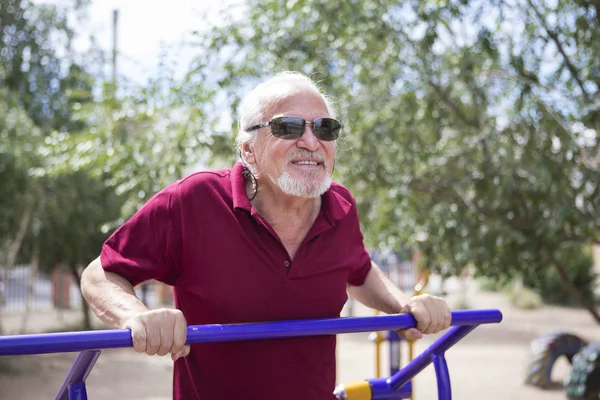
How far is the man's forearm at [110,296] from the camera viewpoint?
1.67m

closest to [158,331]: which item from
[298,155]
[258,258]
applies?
[258,258]

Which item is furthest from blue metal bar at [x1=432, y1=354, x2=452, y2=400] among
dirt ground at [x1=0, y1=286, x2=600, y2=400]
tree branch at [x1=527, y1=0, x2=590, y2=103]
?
dirt ground at [x1=0, y1=286, x2=600, y2=400]

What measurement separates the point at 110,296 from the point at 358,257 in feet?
2.49

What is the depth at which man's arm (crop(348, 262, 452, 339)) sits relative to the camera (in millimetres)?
1875

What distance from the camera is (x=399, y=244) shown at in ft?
19.6

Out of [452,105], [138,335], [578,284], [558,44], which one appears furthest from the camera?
[578,284]

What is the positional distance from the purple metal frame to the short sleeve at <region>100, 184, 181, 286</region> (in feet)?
0.82

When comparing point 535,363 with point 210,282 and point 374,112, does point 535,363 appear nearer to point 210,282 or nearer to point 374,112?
point 374,112

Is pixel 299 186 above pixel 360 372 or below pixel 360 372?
above

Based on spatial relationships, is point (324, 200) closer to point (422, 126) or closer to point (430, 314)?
point (430, 314)

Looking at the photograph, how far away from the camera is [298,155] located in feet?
6.64

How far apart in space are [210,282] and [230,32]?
3.69 metres

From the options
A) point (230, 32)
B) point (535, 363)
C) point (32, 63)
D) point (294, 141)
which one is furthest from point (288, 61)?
point (32, 63)

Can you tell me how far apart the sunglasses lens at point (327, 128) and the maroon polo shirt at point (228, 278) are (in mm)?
282
